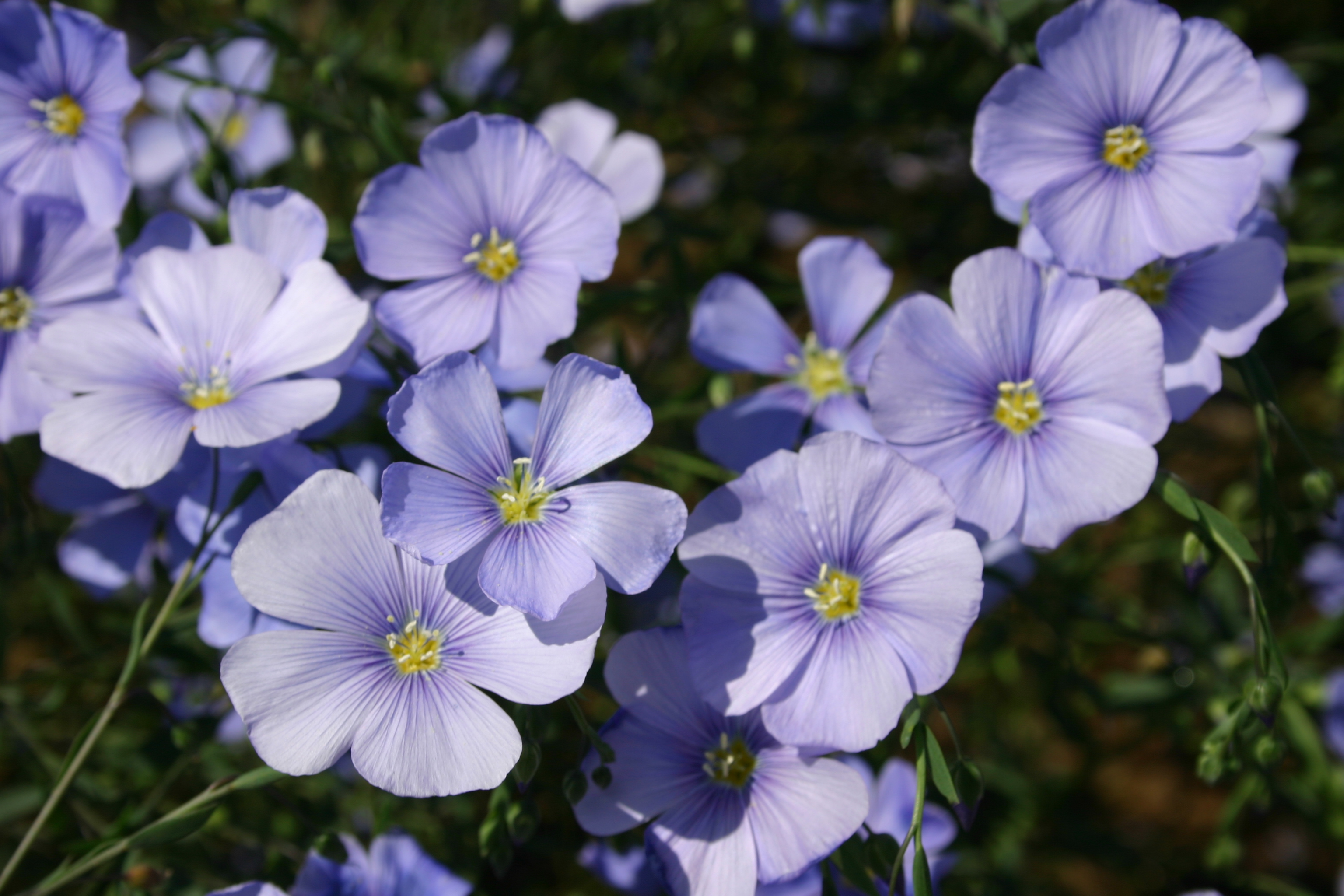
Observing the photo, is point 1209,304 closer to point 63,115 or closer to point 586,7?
point 586,7

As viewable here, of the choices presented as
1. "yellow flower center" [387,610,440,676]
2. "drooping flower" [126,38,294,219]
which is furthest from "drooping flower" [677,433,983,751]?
"drooping flower" [126,38,294,219]

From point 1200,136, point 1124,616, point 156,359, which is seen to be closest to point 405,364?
point 156,359

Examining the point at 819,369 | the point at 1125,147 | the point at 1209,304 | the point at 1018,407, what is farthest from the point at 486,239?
the point at 1209,304

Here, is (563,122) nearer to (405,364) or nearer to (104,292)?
(405,364)

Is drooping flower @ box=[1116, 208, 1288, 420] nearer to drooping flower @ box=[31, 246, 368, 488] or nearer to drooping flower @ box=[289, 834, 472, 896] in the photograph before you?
drooping flower @ box=[31, 246, 368, 488]

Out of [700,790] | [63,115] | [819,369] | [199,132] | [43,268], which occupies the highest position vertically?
[63,115]

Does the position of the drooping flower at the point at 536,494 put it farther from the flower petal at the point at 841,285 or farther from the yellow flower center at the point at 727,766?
the flower petal at the point at 841,285
